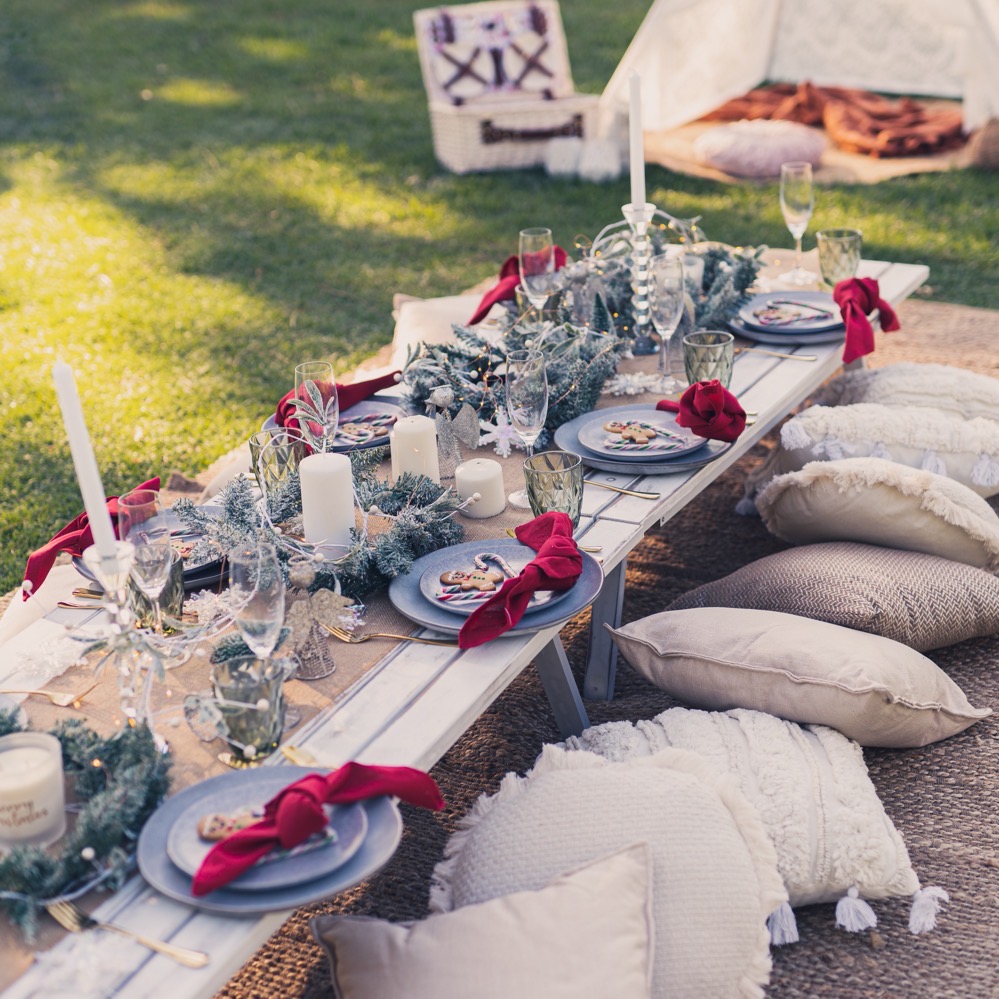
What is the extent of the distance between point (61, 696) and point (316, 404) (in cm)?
81

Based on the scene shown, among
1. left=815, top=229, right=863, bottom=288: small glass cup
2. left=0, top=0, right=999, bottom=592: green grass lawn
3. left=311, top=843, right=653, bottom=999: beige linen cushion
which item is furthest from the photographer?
left=0, top=0, right=999, bottom=592: green grass lawn

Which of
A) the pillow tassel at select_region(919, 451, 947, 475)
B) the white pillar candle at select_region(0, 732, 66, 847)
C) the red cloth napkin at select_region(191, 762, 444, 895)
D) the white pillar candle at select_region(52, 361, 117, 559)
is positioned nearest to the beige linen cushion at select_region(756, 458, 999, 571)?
the pillow tassel at select_region(919, 451, 947, 475)

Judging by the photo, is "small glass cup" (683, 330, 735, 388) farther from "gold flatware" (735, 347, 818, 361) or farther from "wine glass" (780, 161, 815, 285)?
"wine glass" (780, 161, 815, 285)

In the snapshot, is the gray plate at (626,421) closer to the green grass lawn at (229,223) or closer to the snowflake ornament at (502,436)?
the snowflake ornament at (502,436)

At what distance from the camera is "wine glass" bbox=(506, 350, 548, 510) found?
7.89 ft

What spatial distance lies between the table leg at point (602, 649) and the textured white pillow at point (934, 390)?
103 centimetres

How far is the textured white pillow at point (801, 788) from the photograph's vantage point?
6.89 feet

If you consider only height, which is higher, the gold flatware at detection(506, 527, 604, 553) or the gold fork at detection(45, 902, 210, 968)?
the gold fork at detection(45, 902, 210, 968)

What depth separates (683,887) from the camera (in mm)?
1870

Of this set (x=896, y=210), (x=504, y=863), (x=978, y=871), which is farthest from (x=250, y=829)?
(x=896, y=210)

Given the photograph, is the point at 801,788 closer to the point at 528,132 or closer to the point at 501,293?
the point at 501,293

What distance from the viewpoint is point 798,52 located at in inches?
315

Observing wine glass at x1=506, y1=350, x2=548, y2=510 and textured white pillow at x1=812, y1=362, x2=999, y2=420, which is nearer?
Result: wine glass at x1=506, y1=350, x2=548, y2=510

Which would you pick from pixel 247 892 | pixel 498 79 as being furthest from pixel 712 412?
pixel 498 79
